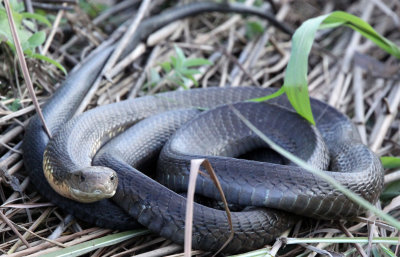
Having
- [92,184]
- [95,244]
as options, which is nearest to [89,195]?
[92,184]

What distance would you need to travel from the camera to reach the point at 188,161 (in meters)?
3.78

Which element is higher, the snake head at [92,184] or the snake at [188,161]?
the snake head at [92,184]

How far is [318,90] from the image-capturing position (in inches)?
233

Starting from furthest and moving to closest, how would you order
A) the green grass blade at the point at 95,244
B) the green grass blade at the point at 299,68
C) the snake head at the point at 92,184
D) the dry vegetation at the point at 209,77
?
the green grass blade at the point at 299,68 < the dry vegetation at the point at 209,77 < the snake head at the point at 92,184 < the green grass blade at the point at 95,244

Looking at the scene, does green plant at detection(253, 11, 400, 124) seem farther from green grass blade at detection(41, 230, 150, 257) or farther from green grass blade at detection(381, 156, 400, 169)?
green grass blade at detection(41, 230, 150, 257)

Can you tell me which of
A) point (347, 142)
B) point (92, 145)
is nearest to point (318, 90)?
point (347, 142)

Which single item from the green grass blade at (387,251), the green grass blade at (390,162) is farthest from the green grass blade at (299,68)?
the green grass blade at (387,251)

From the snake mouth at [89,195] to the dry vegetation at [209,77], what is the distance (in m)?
0.24

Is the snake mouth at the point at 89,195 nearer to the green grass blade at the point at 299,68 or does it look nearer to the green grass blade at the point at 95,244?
the green grass blade at the point at 95,244

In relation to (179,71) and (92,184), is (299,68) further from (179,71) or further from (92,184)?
(179,71)

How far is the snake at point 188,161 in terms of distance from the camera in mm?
3320

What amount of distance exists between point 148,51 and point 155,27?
334mm

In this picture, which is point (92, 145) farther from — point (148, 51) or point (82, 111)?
point (148, 51)

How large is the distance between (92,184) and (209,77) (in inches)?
118
